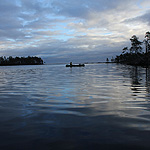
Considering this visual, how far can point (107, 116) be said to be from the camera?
605cm

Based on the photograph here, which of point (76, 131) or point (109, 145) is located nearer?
point (109, 145)

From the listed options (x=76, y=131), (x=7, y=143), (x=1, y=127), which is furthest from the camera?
(x=1, y=127)

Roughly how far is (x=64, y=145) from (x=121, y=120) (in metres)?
2.68

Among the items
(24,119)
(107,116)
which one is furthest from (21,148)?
(107,116)

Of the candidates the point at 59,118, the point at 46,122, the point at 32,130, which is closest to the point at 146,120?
the point at 59,118

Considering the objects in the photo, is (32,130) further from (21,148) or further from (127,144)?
(127,144)

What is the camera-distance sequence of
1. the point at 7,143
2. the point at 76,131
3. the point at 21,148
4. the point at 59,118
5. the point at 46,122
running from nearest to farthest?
1. the point at 21,148
2. the point at 7,143
3. the point at 76,131
4. the point at 46,122
5. the point at 59,118

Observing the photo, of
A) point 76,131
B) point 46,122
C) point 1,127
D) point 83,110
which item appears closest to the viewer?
point 76,131

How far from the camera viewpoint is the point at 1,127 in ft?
16.5

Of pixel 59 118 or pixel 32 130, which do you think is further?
pixel 59 118

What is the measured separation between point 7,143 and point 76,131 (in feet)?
6.53

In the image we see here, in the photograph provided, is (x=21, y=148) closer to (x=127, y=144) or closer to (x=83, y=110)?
(x=127, y=144)

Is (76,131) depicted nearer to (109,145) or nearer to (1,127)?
(109,145)

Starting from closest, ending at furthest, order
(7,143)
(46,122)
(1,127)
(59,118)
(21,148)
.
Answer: (21,148)
(7,143)
(1,127)
(46,122)
(59,118)
